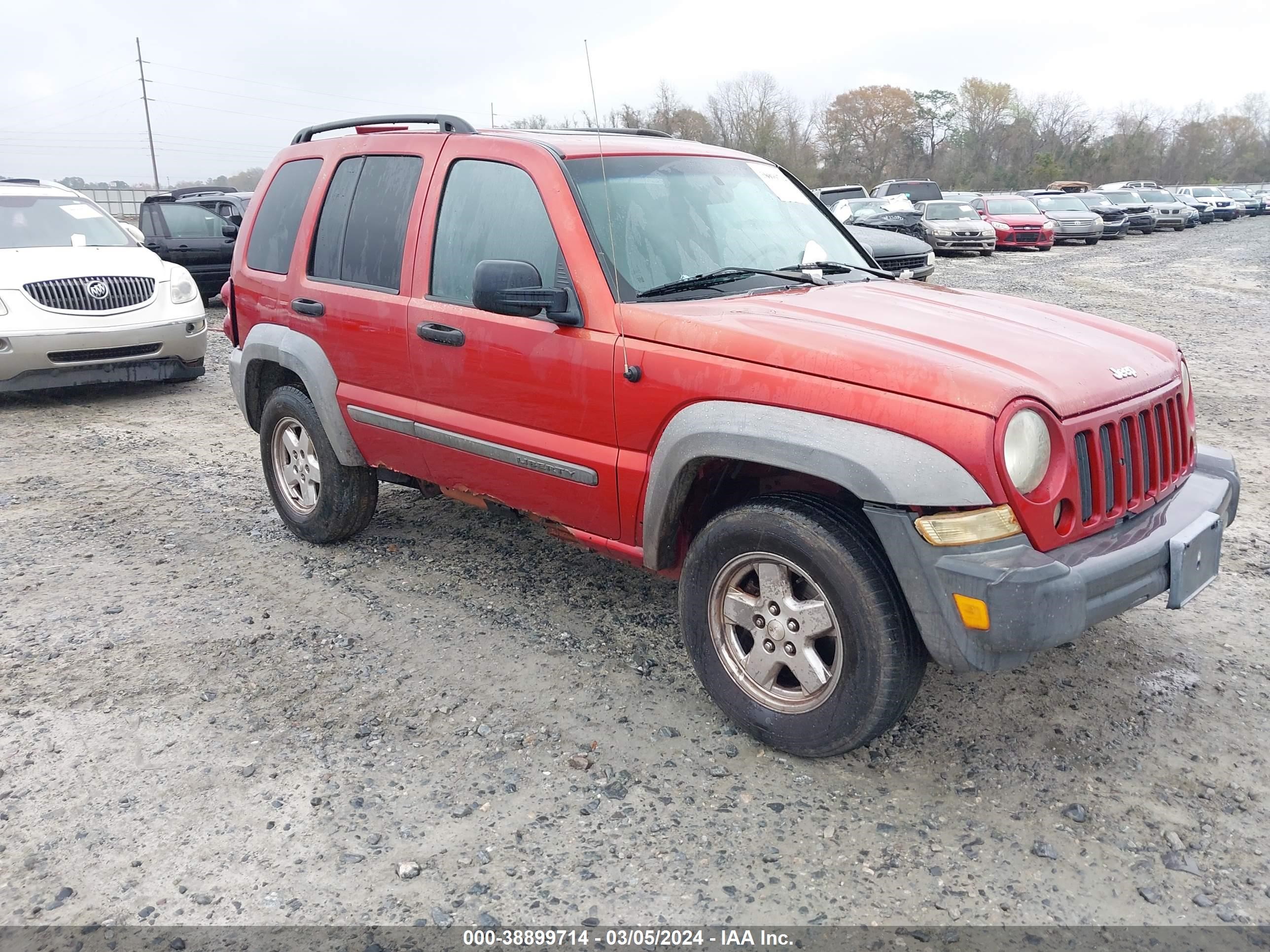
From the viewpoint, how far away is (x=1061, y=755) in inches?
124

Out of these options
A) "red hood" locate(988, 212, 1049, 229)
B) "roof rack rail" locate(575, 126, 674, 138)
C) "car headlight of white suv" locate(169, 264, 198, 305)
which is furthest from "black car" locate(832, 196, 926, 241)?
"roof rack rail" locate(575, 126, 674, 138)

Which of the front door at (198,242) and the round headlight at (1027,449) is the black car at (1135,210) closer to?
the front door at (198,242)

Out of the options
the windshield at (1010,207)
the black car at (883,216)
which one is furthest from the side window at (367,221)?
the windshield at (1010,207)

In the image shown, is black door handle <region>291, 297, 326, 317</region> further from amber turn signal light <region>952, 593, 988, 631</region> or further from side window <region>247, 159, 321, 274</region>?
amber turn signal light <region>952, 593, 988, 631</region>

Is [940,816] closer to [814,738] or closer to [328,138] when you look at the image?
[814,738]

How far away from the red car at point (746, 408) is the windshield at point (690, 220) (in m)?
0.01

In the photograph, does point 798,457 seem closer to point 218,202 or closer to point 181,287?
point 181,287

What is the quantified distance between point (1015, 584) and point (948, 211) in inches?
915

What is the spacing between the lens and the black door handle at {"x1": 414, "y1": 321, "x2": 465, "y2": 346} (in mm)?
3850

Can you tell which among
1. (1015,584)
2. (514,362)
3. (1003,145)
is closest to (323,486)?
(514,362)

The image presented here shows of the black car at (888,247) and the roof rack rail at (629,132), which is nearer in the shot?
the roof rack rail at (629,132)

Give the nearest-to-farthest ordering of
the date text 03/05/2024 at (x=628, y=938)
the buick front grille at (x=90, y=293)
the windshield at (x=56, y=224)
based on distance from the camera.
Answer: the date text 03/05/2024 at (x=628, y=938)
the buick front grille at (x=90, y=293)
the windshield at (x=56, y=224)

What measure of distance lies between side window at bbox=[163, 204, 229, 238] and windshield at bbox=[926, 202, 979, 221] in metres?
16.7

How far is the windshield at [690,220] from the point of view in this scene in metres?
3.54
